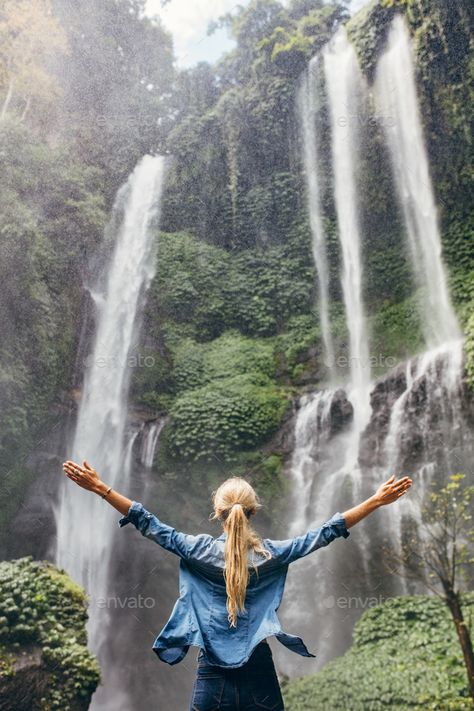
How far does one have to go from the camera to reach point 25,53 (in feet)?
48.1

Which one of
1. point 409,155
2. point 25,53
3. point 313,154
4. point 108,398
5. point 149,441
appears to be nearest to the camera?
point 149,441

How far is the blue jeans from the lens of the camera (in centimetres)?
194

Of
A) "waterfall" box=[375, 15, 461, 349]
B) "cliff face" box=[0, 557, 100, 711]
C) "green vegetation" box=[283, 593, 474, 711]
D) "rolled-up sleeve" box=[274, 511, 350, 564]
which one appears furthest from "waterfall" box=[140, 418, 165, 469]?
"rolled-up sleeve" box=[274, 511, 350, 564]

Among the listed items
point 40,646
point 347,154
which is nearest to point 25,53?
point 347,154

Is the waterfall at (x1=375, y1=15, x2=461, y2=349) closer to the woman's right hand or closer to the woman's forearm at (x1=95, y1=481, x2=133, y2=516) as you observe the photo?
the woman's right hand

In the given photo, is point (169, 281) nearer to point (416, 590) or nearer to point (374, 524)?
point (374, 524)

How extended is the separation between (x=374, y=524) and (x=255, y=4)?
50.8 feet

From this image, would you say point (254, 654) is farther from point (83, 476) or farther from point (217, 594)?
point (83, 476)

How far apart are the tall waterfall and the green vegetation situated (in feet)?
16.2

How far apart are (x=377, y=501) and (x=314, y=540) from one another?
0.29 metres

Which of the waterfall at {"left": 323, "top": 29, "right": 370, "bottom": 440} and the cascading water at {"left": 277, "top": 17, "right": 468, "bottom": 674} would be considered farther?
the waterfall at {"left": 323, "top": 29, "right": 370, "bottom": 440}

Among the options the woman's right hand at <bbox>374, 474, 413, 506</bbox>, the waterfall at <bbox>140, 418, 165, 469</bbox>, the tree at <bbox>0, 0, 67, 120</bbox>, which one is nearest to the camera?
the woman's right hand at <bbox>374, 474, 413, 506</bbox>

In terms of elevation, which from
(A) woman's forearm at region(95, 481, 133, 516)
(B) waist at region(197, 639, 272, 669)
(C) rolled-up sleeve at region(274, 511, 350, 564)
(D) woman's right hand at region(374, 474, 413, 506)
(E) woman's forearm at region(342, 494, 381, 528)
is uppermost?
(D) woman's right hand at region(374, 474, 413, 506)

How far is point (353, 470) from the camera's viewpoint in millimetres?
9961
